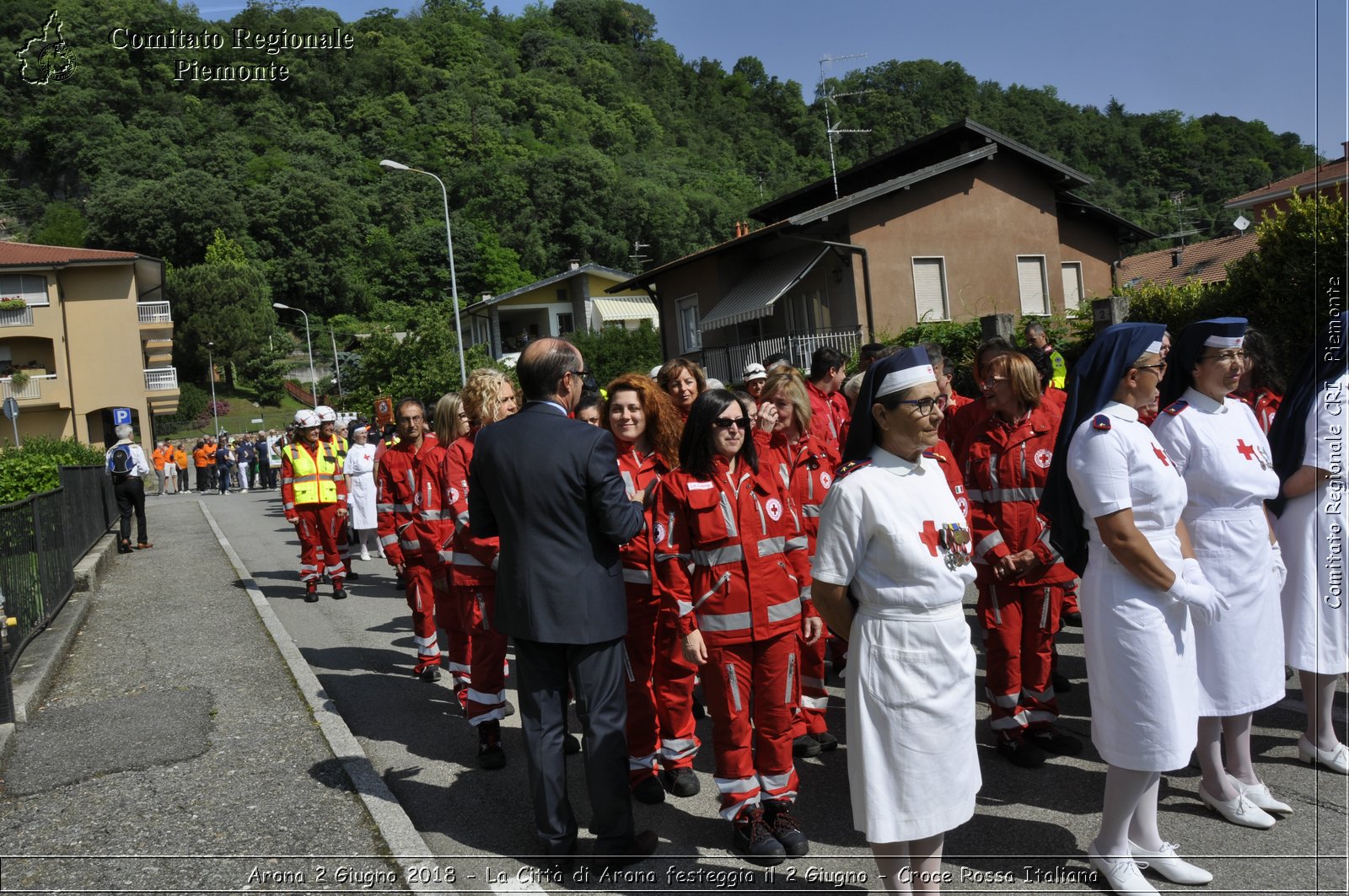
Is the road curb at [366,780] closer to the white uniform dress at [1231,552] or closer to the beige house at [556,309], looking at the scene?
the white uniform dress at [1231,552]

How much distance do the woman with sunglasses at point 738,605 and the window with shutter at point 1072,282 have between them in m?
25.5

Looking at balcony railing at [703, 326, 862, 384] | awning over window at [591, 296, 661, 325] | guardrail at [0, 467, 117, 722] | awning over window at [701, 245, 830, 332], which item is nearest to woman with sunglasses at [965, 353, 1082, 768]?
guardrail at [0, 467, 117, 722]

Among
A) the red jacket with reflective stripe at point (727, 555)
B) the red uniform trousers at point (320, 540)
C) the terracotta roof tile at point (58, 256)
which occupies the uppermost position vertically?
the terracotta roof tile at point (58, 256)

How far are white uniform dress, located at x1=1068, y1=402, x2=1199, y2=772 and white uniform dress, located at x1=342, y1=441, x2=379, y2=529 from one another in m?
11.6

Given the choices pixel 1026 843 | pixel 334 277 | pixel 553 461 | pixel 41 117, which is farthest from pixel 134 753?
pixel 41 117

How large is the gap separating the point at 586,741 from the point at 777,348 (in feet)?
74.7

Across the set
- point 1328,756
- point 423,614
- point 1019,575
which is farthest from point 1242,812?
point 423,614

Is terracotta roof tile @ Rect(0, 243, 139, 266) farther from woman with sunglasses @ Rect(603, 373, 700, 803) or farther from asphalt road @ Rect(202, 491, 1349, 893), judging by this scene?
woman with sunglasses @ Rect(603, 373, 700, 803)

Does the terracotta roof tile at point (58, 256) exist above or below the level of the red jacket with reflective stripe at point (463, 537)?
above

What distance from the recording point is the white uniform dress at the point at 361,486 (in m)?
14.1

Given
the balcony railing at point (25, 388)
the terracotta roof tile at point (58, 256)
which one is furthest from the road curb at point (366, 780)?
the terracotta roof tile at point (58, 256)

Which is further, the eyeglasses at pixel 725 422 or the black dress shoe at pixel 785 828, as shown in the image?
the eyeglasses at pixel 725 422

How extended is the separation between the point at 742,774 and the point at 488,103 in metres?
106

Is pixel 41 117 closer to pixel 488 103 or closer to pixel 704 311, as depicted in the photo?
pixel 488 103
